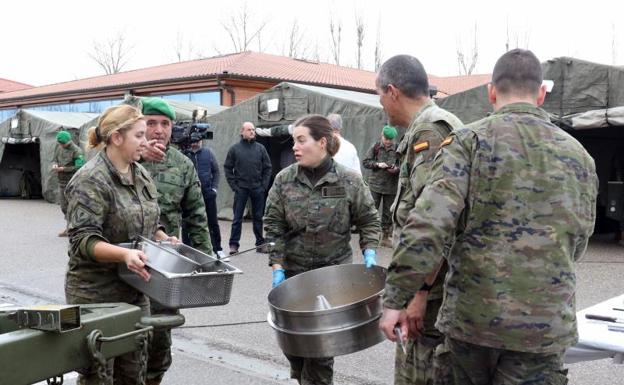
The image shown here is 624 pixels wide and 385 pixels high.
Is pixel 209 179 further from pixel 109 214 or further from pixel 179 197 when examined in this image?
pixel 109 214

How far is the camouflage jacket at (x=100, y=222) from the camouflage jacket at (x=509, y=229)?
61.9 inches

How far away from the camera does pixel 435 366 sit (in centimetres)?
278

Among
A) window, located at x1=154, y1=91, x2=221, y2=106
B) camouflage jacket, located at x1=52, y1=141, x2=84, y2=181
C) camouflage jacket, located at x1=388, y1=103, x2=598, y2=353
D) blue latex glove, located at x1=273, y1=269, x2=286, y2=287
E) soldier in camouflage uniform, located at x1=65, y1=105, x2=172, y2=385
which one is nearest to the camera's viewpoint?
camouflage jacket, located at x1=388, y1=103, x2=598, y2=353

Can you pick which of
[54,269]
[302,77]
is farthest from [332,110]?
[302,77]

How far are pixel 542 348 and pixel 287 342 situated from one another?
49.3 inches

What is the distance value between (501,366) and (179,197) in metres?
2.53

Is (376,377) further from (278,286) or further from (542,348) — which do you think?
(542,348)

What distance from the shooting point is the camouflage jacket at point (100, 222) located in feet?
10.7

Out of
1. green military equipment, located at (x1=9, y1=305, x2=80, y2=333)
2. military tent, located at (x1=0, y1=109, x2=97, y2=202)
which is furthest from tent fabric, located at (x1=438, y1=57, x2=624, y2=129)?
military tent, located at (x1=0, y1=109, x2=97, y2=202)

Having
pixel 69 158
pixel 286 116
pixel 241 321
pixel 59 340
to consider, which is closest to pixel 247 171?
pixel 286 116

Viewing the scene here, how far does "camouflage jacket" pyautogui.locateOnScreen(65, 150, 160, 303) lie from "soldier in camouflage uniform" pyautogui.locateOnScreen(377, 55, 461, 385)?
4.58 ft

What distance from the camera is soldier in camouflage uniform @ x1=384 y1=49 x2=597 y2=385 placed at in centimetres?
239

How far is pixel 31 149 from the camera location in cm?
2250

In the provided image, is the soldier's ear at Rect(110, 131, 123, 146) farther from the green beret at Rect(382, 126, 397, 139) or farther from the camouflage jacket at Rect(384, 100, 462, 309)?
the green beret at Rect(382, 126, 397, 139)
